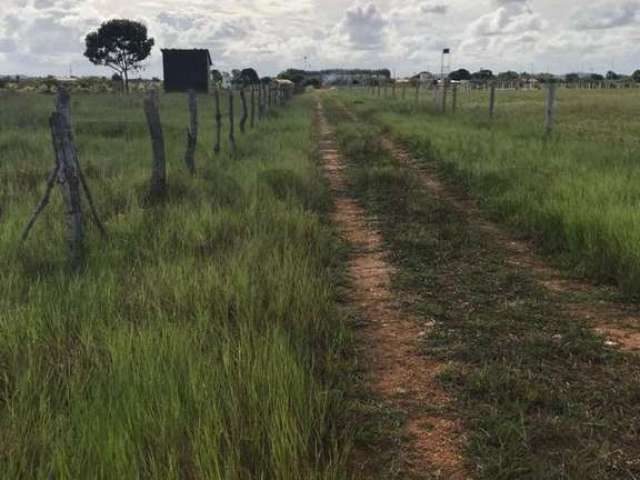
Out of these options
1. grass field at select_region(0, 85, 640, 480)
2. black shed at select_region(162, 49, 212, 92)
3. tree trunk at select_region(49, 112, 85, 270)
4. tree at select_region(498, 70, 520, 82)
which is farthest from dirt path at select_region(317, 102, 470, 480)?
tree at select_region(498, 70, 520, 82)

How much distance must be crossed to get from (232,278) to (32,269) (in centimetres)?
181

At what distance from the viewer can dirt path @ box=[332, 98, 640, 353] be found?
4551mm

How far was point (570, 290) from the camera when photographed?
552 centimetres

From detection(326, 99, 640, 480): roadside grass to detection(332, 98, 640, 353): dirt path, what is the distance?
13 centimetres

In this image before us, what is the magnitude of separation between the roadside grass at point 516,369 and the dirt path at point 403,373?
99 millimetres

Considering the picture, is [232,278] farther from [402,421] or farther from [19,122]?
[19,122]

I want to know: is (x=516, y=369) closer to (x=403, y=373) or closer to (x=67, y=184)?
(x=403, y=373)

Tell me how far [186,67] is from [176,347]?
57.8 meters

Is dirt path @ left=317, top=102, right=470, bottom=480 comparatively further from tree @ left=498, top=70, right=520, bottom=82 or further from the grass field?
tree @ left=498, top=70, right=520, bottom=82

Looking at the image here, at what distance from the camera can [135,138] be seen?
1752cm

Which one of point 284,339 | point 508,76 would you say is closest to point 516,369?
point 284,339

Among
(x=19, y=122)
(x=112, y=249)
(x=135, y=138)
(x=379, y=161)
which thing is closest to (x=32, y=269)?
(x=112, y=249)

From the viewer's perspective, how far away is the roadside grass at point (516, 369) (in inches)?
118

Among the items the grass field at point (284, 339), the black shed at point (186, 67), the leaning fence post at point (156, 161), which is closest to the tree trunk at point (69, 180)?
the grass field at point (284, 339)
